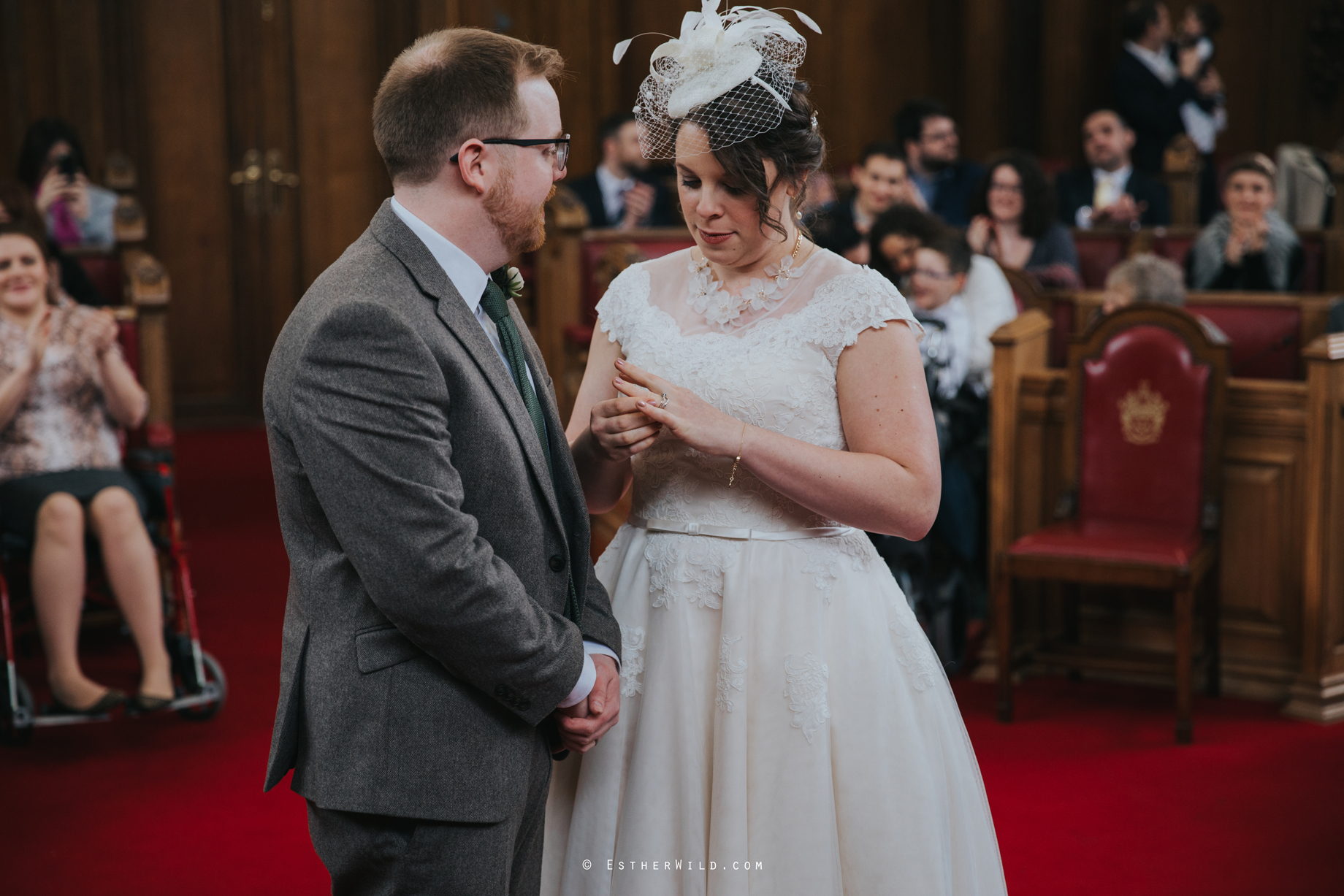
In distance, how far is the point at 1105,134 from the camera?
7.01 m

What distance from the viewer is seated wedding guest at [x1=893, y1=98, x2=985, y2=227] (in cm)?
685

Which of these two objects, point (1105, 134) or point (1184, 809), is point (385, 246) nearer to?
point (1184, 809)

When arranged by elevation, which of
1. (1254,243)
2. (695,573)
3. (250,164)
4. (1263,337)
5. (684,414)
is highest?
(250,164)

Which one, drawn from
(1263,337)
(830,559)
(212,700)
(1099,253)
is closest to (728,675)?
(830,559)

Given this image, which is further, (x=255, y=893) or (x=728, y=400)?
(x=255, y=893)

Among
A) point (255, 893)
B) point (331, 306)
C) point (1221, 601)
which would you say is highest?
point (331, 306)

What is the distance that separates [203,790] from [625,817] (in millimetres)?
1920

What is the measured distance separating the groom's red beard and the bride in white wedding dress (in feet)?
0.81

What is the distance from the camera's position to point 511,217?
5.27 feet

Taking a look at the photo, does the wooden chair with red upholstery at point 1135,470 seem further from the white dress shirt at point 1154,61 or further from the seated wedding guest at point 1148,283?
the white dress shirt at point 1154,61

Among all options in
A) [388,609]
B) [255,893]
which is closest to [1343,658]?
[255,893]

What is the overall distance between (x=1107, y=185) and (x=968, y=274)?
2628mm

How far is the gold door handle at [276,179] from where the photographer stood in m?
8.03

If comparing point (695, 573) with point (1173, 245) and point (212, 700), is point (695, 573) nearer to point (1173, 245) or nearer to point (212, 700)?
point (212, 700)
